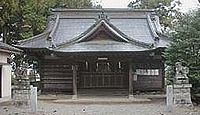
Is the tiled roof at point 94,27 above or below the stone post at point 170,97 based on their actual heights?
above

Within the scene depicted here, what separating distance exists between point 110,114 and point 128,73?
38.4ft

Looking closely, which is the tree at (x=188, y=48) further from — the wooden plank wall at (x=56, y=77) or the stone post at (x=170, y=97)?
the wooden plank wall at (x=56, y=77)

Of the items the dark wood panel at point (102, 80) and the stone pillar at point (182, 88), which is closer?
the stone pillar at point (182, 88)

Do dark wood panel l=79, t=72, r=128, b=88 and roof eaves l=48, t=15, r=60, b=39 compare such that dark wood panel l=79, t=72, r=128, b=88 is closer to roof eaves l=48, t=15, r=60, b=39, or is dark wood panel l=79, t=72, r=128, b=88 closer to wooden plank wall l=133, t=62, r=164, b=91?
wooden plank wall l=133, t=62, r=164, b=91

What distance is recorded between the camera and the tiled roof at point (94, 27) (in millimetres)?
26891

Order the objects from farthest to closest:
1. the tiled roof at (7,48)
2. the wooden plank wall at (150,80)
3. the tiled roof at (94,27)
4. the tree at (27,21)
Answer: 1. the tree at (27,21)
2. the wooden plank wall at (150,80)
3. the tiled roof at (94,27)
4. the tiled roof at (7,48)

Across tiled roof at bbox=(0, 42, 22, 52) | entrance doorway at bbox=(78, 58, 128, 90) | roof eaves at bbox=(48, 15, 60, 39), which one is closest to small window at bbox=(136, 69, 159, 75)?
entrance doorway at bbox=(78, 58, 128, 90)

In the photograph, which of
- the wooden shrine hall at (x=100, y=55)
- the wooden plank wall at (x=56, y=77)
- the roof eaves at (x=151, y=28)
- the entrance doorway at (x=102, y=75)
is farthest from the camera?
the wooden plank wall at (x=56, y=77)

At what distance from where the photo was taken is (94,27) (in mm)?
27219

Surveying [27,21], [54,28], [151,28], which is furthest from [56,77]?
[27,21]

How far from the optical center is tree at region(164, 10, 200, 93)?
20516 mm

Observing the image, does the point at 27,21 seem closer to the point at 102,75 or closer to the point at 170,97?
the point at 102,75

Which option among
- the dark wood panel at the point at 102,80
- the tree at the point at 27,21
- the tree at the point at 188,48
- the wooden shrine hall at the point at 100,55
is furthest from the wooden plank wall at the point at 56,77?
the tree at the point at 188,48

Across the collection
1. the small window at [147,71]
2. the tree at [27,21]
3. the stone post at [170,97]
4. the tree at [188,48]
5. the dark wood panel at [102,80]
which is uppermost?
the tree at [27,21]
